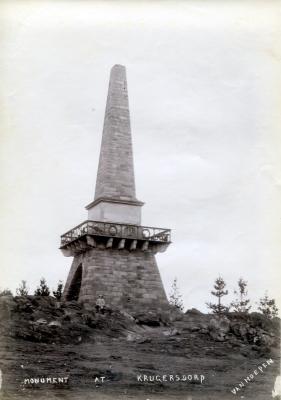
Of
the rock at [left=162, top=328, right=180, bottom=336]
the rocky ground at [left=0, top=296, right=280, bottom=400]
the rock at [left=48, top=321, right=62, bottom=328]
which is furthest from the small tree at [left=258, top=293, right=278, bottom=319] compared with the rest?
the rock at [left=48, top=321, right=62, bottom=328]

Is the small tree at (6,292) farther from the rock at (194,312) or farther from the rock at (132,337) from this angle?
the rock at (194,312)

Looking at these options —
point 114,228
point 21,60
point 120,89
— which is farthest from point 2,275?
point 120,89

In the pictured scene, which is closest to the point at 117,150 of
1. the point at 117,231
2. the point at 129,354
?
the point at 117,231

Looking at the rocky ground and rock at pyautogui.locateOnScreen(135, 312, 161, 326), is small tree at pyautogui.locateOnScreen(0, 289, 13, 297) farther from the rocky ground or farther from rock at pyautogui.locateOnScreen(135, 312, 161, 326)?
rock at pyautogui.locateOnScreen(135, 312, 161, 326)

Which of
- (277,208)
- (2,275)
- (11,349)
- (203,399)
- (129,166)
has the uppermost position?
(129,166)

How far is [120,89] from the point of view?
88.9ft

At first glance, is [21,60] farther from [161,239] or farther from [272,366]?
[272,366]

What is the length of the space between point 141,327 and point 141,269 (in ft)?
12.0

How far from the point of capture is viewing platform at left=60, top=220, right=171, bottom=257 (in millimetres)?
24578

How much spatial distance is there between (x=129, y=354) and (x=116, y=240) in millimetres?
6540

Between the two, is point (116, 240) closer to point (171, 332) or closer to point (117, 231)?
point (117, 231)

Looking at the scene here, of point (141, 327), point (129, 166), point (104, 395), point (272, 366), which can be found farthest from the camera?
point (129, 166)

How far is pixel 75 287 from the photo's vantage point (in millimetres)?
27109

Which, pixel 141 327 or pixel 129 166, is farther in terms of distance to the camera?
pixel 129 166
